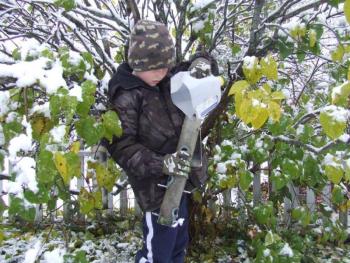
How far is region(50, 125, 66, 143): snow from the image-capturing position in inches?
53.1

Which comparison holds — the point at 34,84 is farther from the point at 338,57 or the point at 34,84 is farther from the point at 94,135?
the point at 338,57

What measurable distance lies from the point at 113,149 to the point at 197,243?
1.55m

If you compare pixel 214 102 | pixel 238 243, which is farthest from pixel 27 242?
pixel 214 102

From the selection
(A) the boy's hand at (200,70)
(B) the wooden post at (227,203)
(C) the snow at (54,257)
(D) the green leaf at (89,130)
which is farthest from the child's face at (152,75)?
(B) the wooden post at (227,203)

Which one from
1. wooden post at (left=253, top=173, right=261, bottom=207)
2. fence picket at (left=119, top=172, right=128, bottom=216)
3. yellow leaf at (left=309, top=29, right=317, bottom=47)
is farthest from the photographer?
fence picket at (left=119, top=172, right=128, bottom=216)

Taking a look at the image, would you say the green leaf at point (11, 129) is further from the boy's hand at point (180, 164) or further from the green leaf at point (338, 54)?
the green leaf at point (338, 54)

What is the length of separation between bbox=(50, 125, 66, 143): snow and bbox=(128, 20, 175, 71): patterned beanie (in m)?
0.47

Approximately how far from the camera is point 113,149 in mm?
1756

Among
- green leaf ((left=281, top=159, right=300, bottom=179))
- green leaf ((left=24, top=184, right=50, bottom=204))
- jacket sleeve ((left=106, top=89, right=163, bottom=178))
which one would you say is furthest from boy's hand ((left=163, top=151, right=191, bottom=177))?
green leaf ((left=281, top=159, right=300, bottom=179))

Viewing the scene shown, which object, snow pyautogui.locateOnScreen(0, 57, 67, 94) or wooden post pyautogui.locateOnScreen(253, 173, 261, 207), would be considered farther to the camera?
wooden post pyautogui.locateOnScreen(253, 173, 261, 207)

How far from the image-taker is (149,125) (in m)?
1.81

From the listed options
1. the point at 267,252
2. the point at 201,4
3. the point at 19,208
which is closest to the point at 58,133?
the point at 19,208

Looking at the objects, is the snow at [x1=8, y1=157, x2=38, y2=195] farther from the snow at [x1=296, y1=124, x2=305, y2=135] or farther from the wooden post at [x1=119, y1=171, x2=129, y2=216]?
the wooden post at [x1=119, y1=171, x2=129, y2=216]

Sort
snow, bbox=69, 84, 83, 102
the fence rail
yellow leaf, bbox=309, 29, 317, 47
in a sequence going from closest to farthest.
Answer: snow, bbox=69, 84, 83, 102, yellow leaf, bbox=309, 29, 317, 47, the fence rail
